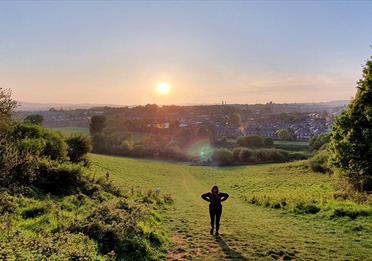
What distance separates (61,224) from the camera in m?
12.5

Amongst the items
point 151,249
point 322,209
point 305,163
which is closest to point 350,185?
point 322,209

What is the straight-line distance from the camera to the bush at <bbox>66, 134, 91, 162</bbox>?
3922cm

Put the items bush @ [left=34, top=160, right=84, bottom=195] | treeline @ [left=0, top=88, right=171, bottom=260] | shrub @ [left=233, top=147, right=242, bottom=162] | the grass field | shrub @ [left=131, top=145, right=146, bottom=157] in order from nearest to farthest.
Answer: treeline @ [left=0, top=88, right=171, bottom=260], the grass field, bush @ [left=34, top=160, right=84, bottom=195], shrub @ [left=233, top=147, right=242, bottom=162], shrub @ [left=131, top=145, right=146, bottom=157]

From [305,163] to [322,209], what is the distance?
47.7 meters

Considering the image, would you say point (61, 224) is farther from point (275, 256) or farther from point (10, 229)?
point (275, 256)

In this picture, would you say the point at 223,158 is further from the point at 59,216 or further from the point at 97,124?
the point at 59,216

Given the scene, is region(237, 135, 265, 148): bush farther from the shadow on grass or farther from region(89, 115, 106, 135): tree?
the shadow on grass

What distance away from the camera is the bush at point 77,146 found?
39219 millimetres

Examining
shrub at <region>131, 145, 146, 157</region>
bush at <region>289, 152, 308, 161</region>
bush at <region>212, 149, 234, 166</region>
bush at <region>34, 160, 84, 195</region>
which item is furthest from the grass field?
shrub at <region>131, 145, 146, 157</region>

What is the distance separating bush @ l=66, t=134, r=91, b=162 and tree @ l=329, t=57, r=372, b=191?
24837 millimetres

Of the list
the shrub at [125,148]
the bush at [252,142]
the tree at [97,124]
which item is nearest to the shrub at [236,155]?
the bush at [252,142]

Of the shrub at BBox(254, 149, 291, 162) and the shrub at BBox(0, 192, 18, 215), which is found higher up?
the shrub at BBox(0, 192, 18, 215)

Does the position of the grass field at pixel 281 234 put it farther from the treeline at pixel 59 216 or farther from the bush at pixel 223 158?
the bush at pixel 223 158

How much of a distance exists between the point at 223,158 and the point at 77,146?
207 feet
